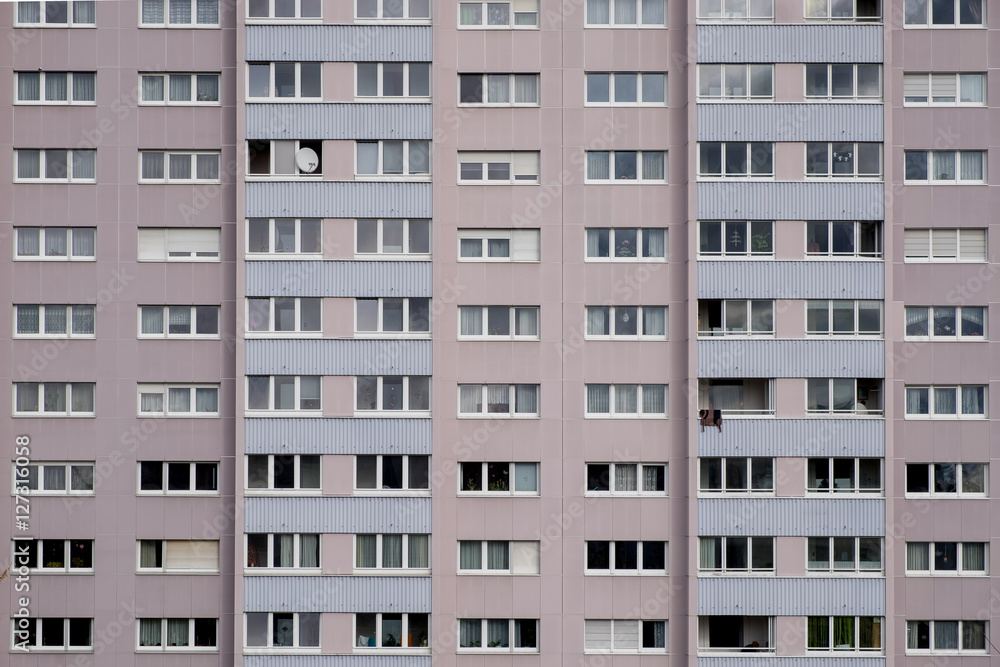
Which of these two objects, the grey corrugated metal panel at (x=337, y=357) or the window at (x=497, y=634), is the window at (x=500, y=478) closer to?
the grey corrugated metal panel at (x=337, y=357)

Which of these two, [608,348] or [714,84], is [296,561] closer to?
[608,348]

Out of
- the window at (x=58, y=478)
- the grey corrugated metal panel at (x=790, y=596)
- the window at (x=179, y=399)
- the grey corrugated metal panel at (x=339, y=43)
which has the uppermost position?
the grey corrugated metal panel at (x=339, y=43)

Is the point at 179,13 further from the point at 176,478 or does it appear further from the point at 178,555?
the point at 178,555

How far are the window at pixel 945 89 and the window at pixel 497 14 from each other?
12.1 meters

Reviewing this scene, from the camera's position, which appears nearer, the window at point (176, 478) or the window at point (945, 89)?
the window at point (176, 478)

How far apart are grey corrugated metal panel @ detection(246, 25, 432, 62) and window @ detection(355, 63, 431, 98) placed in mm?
263

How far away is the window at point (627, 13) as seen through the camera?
97.3 ft

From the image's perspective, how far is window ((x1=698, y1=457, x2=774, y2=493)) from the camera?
29016 mm

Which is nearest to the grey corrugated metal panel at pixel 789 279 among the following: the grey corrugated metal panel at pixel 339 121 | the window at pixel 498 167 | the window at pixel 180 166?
the window at pixel 498 167

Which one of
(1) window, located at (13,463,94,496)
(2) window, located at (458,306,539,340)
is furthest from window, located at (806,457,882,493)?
(1) window, located at (13,463,94,496)

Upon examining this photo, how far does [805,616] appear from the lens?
2875 cm

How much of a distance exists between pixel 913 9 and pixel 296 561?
26018mm

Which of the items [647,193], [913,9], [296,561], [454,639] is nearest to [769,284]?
[647,193]

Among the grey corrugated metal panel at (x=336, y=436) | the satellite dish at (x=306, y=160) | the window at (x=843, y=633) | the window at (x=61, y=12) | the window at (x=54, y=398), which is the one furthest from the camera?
the window at (x=61, y=12)
